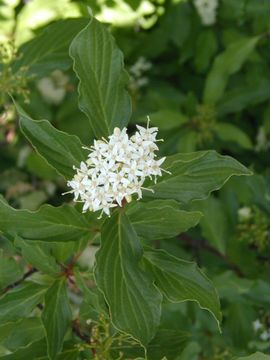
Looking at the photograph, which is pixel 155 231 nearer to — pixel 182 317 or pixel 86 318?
pixel 86 318

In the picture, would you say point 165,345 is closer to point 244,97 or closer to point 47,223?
point 47,223

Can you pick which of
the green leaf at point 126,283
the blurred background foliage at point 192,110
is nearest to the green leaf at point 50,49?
the blurred background foliage at point 192,110

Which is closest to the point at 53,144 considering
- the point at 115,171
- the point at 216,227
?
the point at 115,171

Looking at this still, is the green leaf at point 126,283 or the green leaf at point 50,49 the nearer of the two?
the green leaf at point 126,283

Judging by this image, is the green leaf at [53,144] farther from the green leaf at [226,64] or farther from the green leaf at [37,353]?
the green leaf at [226,64]

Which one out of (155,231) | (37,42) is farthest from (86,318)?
(37,42)

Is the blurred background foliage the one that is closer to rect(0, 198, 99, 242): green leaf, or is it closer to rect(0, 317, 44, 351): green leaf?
rect(0, 317, 44, 351): green leaf
